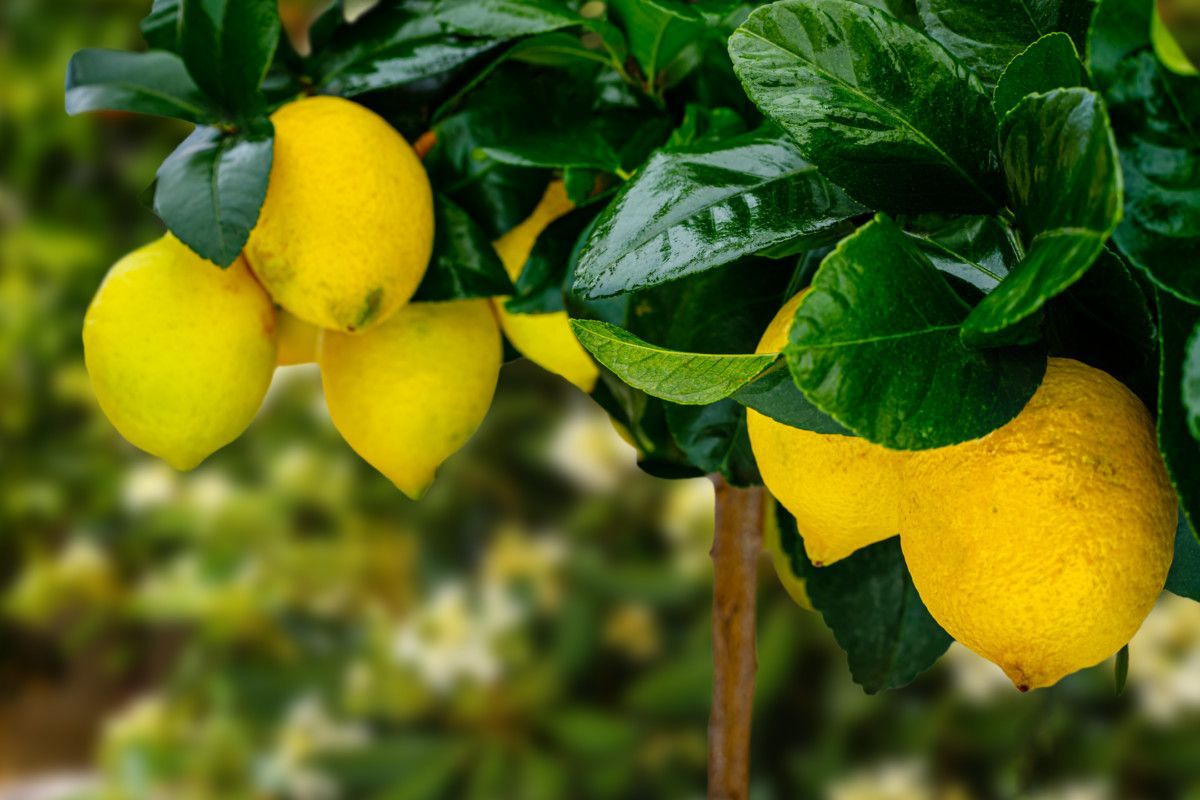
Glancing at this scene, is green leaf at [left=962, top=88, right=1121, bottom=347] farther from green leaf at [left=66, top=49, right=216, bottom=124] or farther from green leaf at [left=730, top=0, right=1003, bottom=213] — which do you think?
green leaf at [left=66, top=49, right=216, bottom=124]

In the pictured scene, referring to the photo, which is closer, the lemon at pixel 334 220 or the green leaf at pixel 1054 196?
the green leaf at pixel 1054 196

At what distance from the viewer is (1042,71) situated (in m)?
0.22

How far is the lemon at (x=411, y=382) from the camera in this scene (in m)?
0.39

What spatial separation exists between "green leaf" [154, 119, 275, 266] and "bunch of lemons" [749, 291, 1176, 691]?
19 cm

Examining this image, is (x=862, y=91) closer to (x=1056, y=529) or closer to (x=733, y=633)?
(x=1056, y=529)

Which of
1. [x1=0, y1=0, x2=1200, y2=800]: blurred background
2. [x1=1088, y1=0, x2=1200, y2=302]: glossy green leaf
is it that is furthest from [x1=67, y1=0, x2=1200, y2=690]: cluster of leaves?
[x1=0, y1=0, x2=1200, y2=800]: blurred background

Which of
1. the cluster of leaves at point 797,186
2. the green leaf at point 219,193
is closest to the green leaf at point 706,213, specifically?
the cluster of leaves at point 797,186

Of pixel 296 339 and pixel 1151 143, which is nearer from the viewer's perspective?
pixel 1151 143

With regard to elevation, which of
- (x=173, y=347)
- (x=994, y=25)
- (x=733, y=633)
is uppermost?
(x=994, y=25)

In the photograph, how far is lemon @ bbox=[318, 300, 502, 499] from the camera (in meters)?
0.39

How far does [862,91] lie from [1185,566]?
0.13 metres

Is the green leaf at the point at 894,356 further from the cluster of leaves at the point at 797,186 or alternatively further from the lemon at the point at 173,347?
the lemon at the point at 173,347

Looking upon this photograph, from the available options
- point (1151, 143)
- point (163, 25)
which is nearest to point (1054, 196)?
point (1151, 143)

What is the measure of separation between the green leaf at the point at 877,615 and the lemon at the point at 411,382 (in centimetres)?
13
